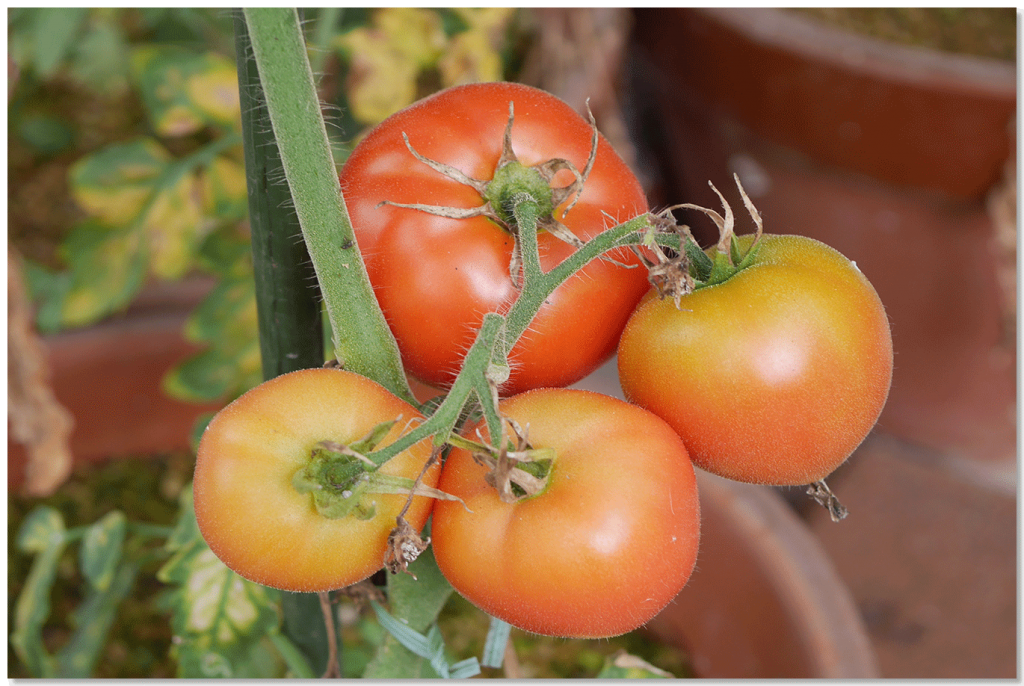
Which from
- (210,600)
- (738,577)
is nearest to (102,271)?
(210,600)

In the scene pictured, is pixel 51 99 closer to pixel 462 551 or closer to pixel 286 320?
pixel 286 320

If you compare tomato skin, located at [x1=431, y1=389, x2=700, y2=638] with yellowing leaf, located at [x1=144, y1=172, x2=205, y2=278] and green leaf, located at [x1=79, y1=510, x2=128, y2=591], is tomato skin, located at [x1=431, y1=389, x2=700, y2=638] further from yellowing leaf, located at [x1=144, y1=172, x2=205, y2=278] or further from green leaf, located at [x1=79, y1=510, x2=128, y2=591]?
yellowing leaf, located at [x1=144, y1=172, x2=205, y2=278]

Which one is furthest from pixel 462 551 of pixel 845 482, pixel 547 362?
pixel 845 482

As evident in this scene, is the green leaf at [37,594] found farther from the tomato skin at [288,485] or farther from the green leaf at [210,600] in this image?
the tomato skin at [288,485]

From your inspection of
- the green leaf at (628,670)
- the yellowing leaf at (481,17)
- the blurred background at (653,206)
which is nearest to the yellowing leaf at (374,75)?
the blurred background at (653,206)

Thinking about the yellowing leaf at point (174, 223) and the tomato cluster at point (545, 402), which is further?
the yellowing leaf at point (174, 223)

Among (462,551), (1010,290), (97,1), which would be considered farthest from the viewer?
Result: (1010,290)

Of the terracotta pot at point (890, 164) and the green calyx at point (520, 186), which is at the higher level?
the green calyx at point (520, 186)
